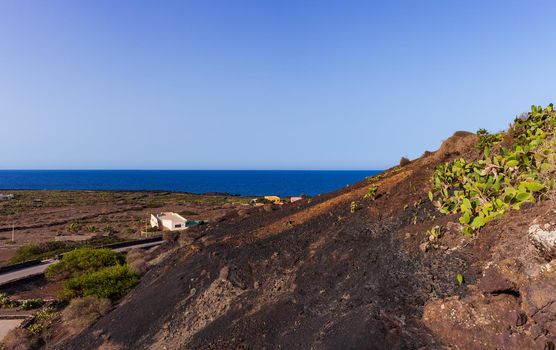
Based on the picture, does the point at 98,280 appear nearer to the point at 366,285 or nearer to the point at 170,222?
the point at 366,285

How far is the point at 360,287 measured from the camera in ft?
31.8

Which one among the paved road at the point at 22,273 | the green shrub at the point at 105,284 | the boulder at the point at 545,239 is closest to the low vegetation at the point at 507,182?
the boulder at the point at 545,239

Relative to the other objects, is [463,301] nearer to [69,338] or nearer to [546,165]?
[546,165]

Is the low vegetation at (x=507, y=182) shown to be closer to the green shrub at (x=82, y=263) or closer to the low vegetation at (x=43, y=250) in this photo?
the green shrub at (x=82, y=263)

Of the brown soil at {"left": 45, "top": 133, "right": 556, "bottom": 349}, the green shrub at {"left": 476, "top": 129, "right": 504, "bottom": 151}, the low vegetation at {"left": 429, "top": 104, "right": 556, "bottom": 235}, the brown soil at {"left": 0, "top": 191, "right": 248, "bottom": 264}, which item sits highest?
the green shrub at {"left": 476, "top": 129, "right": 504, "bottom": 151}

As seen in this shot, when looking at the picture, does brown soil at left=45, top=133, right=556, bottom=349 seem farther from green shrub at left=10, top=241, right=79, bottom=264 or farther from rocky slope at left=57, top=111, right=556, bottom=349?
green shrub at left=10, top=241, right=79, bottom=264

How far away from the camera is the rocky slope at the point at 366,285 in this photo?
6.95 m

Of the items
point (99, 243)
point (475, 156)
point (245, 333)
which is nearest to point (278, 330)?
point (245, 333)

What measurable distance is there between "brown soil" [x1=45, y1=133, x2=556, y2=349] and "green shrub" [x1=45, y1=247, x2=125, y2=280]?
11.4 metres

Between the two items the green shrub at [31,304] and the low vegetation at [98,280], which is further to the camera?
the green shrub at [31,304]

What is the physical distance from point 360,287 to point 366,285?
189mm

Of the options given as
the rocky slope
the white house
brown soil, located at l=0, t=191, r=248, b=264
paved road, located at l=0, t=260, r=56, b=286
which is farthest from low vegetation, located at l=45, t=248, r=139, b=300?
the white house

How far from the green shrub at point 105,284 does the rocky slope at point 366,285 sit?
166 inches

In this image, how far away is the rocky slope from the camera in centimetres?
695
